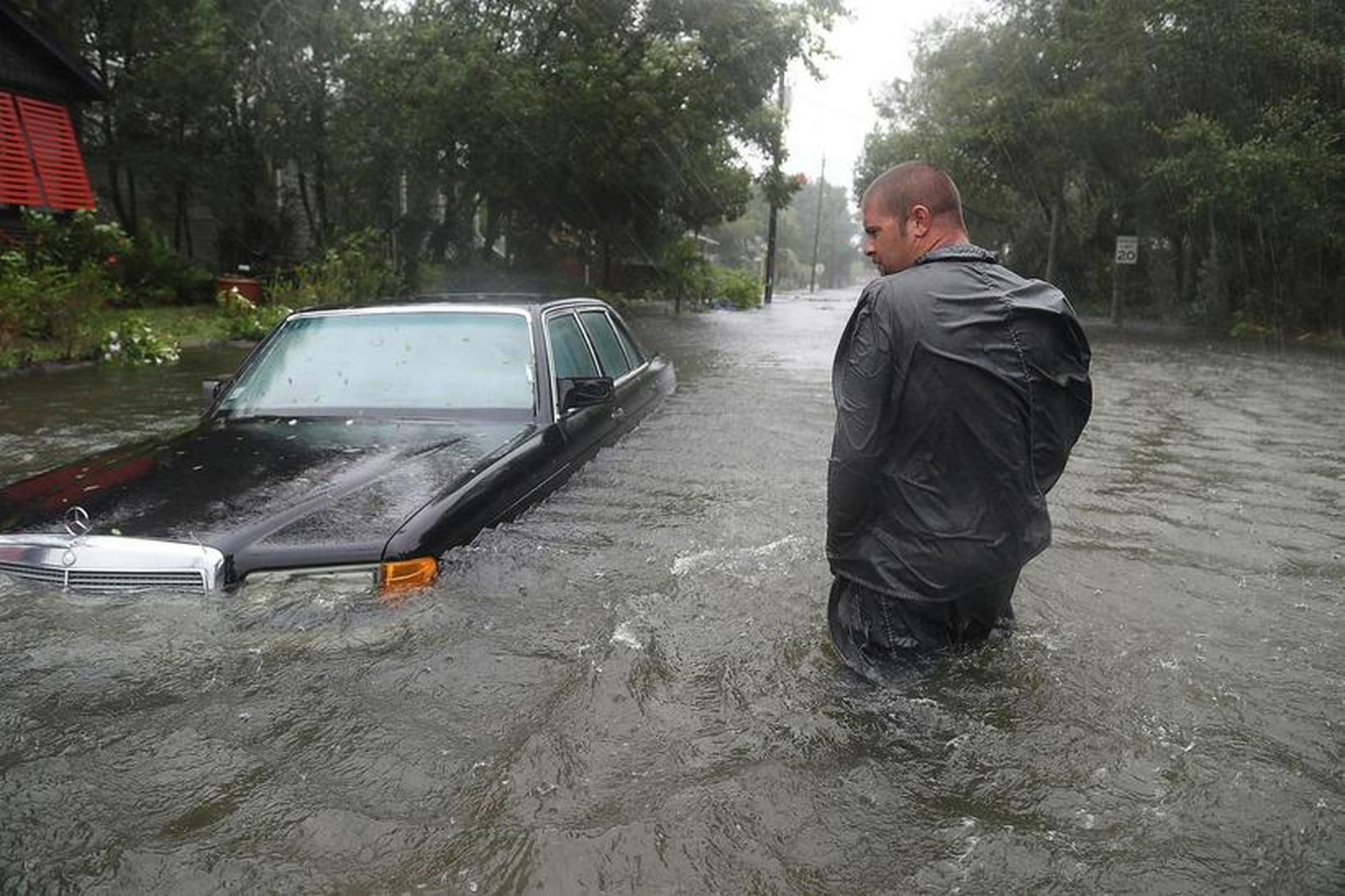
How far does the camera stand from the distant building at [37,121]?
50.0 ft

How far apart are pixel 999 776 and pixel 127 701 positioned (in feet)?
8.65

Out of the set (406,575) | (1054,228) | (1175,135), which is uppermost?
(1175,135)

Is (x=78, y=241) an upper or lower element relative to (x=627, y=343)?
upper

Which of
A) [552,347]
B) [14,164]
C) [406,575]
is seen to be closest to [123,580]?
[406,575]

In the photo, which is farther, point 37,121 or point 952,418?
point 37,121

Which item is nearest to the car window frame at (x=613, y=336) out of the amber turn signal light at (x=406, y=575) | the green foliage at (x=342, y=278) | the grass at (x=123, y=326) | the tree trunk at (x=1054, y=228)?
the amber turn signal light at (x=406, y=575)

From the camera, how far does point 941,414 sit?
2506 millimetres

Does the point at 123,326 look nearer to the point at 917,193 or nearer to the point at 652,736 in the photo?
the point at 652,736

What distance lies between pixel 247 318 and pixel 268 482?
11.4 meters

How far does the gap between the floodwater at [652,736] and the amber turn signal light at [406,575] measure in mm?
65

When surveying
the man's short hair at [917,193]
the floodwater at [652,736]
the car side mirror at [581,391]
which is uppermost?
the man's short hair at [917,193]

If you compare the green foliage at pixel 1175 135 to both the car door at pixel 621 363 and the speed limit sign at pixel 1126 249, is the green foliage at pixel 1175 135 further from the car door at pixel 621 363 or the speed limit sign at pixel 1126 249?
the car door at pixel 621 363

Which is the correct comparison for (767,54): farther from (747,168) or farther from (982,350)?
(982,350)

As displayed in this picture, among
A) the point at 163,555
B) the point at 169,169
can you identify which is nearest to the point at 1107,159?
the point at 169,169
